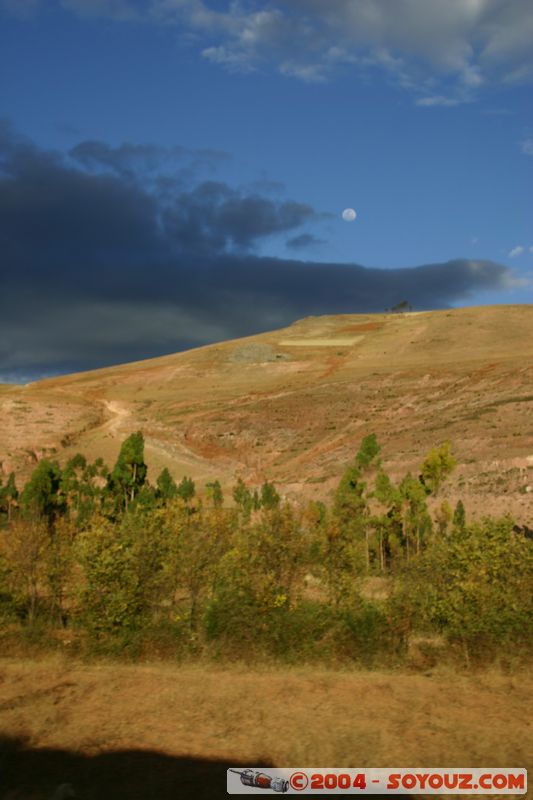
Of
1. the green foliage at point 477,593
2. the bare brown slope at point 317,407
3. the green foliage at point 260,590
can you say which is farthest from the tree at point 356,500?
the green foliage at point 477,593

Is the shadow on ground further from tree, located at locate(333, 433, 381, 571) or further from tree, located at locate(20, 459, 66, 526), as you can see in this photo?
tree, located at locate(20, 459, 66, 526)

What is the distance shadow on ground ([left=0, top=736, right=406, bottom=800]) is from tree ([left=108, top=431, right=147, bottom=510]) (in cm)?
4259

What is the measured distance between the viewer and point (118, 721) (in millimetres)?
20234

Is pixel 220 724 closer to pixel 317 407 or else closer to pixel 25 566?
pixel 25 566

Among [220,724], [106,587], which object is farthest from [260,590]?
[220,724]

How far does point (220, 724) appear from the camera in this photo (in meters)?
19.8

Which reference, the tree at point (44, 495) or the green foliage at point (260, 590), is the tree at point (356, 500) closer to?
the green foliage at point (260, 590)

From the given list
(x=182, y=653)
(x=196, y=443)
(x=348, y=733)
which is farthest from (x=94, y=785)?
(x=196, y=443)

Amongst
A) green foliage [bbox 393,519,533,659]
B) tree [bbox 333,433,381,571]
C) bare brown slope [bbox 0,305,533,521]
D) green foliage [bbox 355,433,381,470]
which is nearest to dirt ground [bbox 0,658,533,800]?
green foliage [bbox 393,519,533,659]

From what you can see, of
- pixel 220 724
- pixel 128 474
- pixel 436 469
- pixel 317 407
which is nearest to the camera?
pixel 220 724

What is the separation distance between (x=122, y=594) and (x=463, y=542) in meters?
12.8

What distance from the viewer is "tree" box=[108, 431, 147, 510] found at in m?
61.1

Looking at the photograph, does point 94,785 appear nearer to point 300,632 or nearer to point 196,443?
point 300,632

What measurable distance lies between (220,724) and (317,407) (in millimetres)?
75764
